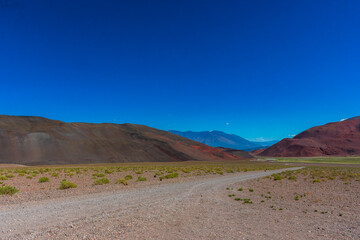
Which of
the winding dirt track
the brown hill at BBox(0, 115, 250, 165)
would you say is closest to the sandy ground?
the winding dirt track

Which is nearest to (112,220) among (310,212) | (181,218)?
(181,218)

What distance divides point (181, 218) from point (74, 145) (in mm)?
84689

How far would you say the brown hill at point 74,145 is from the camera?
73731 millimetres

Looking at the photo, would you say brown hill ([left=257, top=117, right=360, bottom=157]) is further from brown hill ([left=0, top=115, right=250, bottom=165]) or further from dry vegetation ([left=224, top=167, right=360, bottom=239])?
dry vegetation ([left=224, top=167, right=360, bottom=239])

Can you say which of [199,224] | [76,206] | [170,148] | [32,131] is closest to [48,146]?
[32,131]

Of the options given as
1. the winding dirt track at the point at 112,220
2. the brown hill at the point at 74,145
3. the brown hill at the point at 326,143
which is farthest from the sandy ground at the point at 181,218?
the brown hill at the point at 326,143

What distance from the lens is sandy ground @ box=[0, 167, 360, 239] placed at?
6938 millimetres

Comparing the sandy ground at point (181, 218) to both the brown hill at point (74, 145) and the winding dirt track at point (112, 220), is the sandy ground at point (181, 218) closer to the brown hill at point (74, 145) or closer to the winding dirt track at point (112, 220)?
the winding dirt track at point (112, 220)

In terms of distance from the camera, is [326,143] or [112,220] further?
[326,143]

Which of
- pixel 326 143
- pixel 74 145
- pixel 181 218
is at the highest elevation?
pixel 326 143

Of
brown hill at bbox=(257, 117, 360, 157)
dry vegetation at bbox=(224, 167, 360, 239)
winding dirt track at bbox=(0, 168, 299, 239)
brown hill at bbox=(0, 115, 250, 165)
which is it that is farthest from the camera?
brown hill at bbox=(257, 117, 360, 157)

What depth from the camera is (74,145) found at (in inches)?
3282

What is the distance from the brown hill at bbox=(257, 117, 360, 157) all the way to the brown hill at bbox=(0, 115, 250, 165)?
78.0 meters

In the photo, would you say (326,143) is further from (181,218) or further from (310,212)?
(181,218)
